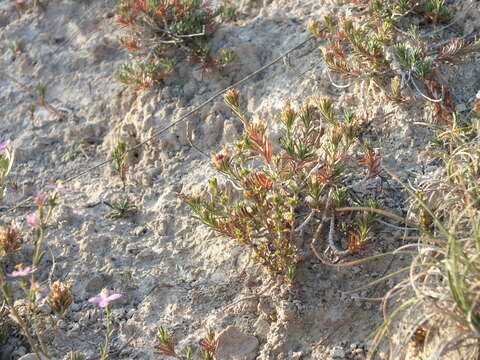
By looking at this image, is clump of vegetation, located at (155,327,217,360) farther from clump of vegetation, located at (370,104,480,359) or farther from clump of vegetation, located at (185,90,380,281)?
clump of vegetation, located at (370,104,480,359)

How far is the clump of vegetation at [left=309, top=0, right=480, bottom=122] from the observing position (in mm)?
4066

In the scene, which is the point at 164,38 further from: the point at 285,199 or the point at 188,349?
the point at 188,349

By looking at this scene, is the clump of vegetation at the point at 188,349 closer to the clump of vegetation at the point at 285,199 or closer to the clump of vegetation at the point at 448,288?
the clump of vegetation at the point at 285,199

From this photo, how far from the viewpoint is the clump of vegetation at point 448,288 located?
8.04 ft

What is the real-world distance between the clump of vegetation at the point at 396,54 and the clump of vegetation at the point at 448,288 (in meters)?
0.86

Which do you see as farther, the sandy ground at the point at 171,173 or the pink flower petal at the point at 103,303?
the sandy ground at the point at 171,173

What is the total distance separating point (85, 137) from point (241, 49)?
163 cm

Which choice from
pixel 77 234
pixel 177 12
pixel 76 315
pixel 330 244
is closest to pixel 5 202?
pixel 77 234

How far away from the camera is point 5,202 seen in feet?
15.7

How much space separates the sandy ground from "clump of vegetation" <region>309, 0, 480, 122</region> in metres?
0.13

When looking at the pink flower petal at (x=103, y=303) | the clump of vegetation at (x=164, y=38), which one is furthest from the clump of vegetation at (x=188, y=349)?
the clump of vegetation at (x=164, y=38)

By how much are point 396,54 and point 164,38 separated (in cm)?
212

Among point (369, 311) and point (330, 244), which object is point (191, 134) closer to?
point (330, 244)

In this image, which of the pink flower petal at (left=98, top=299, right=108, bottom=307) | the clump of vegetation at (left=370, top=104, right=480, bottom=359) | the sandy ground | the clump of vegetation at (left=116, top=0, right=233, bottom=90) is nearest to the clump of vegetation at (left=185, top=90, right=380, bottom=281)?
the sandy ground
